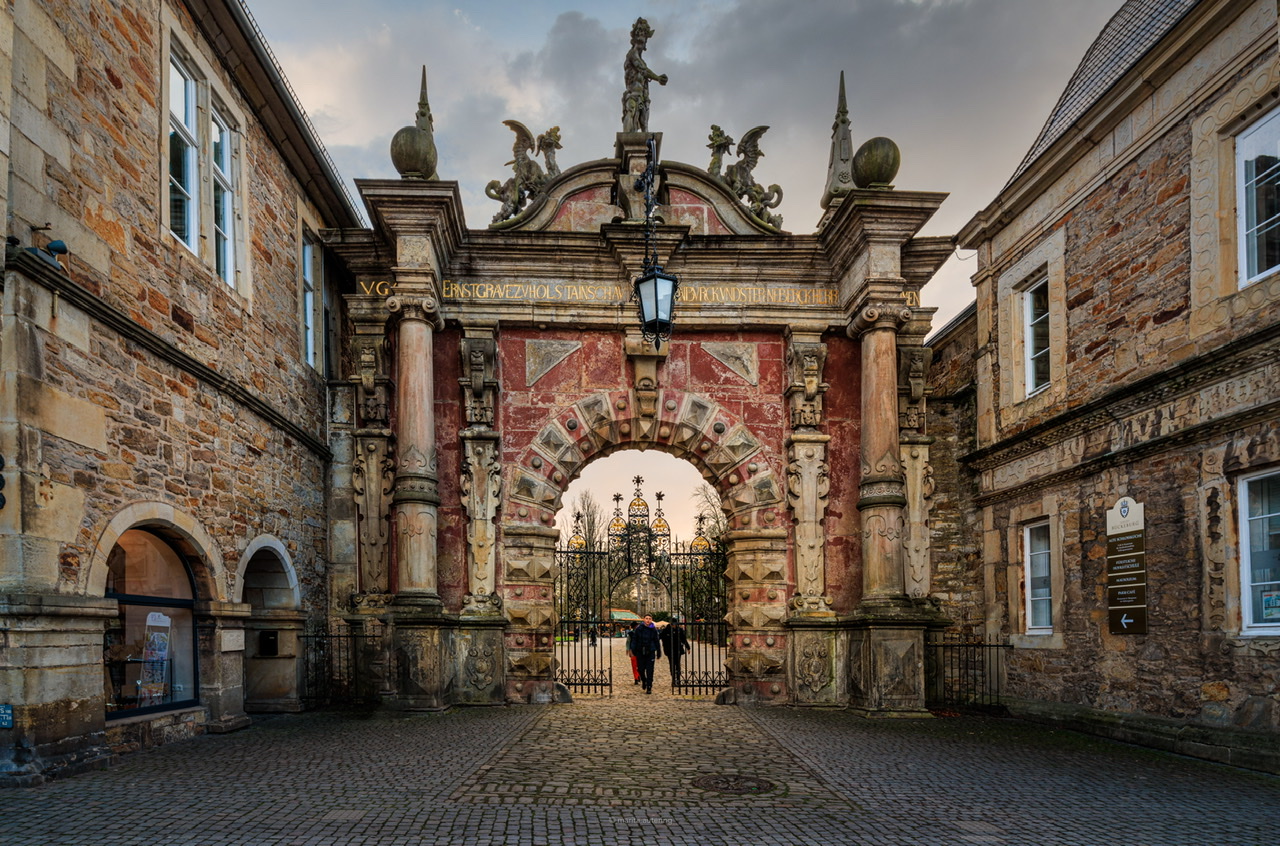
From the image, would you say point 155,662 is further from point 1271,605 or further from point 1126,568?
point 1271,605

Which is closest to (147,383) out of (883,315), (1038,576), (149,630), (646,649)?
(149,630)

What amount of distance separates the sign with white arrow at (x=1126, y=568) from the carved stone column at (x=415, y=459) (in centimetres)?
784

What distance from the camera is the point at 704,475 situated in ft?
44.6

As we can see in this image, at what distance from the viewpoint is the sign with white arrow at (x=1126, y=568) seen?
9859mm

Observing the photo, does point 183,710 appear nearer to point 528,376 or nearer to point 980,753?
point 528,376

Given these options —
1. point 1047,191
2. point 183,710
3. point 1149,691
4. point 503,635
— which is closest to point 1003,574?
point 1149,691

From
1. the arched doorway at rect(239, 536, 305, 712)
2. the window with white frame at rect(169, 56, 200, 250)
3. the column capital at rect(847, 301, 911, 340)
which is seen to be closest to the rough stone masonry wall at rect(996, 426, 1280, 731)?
the column capital at rect(847, 301, 911, 340)

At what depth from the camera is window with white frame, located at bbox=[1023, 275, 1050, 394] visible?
12570mm

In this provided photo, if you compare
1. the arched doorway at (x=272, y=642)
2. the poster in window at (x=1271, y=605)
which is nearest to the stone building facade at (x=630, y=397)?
the arched doorway at (x=272, y=642)

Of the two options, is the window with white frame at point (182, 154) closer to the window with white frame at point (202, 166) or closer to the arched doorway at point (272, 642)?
the window with white frame at point (202, 166)

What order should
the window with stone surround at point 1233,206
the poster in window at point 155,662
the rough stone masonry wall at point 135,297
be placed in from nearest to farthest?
the rough stone masonry wall at point 135,297, the window with stone surround at point 1233,206, the poster in window at point 155,662

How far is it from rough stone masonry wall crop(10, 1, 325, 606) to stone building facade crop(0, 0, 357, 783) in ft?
0.08

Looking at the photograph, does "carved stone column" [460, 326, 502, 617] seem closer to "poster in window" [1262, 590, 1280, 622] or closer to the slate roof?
the slate roof

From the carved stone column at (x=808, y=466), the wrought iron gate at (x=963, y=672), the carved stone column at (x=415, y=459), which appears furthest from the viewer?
the carved stone column at (x=808, y=466)
